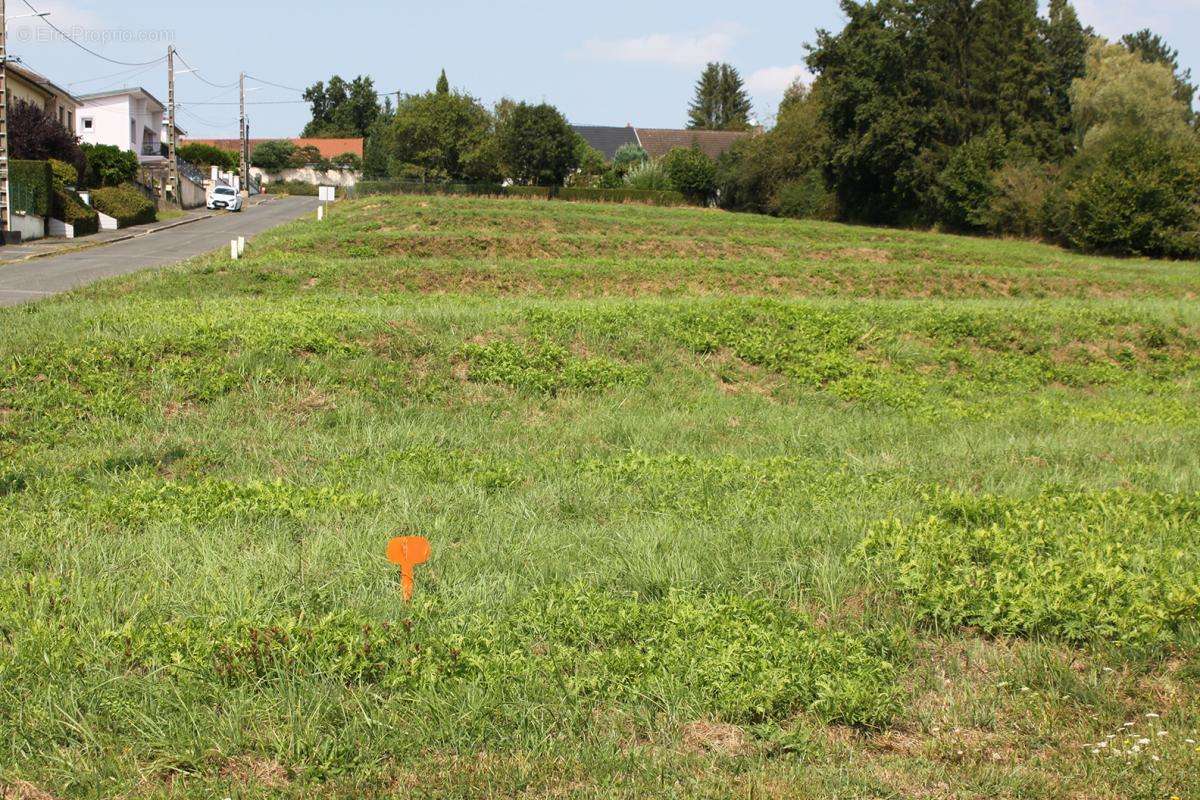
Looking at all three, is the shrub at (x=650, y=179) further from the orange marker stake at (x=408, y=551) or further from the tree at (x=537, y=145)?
the orange marker stake at (x=408, y=551)

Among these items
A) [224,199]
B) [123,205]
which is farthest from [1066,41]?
[123,205]

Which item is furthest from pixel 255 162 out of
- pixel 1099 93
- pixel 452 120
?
pixel 1099 93

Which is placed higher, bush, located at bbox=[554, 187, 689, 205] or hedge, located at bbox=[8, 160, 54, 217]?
bush, located at bbox=[554, 187, 689, 205]

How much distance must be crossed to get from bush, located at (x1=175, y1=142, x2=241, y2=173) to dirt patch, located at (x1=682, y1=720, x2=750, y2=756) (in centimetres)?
8684

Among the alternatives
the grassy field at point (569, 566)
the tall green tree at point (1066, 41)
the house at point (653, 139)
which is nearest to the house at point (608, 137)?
the house at point (653, 139)

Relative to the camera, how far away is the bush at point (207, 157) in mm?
85625

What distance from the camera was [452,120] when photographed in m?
68.5

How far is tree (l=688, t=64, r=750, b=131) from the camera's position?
125 metres

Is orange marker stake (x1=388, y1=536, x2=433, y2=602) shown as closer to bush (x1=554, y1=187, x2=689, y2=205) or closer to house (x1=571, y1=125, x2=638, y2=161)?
bush (x1=554, y1=187, x2=689, y2=205)

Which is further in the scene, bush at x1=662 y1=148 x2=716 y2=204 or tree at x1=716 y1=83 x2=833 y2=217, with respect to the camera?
bush at x1=662 y1=148 x2=716 y2=204

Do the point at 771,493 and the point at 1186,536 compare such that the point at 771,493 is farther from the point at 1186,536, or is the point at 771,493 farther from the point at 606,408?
the point at 606,408

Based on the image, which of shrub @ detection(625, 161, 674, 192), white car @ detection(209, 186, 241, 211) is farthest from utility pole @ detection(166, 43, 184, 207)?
shrub @ detection(625, 161, 674, 192)

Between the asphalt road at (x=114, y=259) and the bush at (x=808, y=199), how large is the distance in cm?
2835

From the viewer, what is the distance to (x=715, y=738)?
13.9 feet
